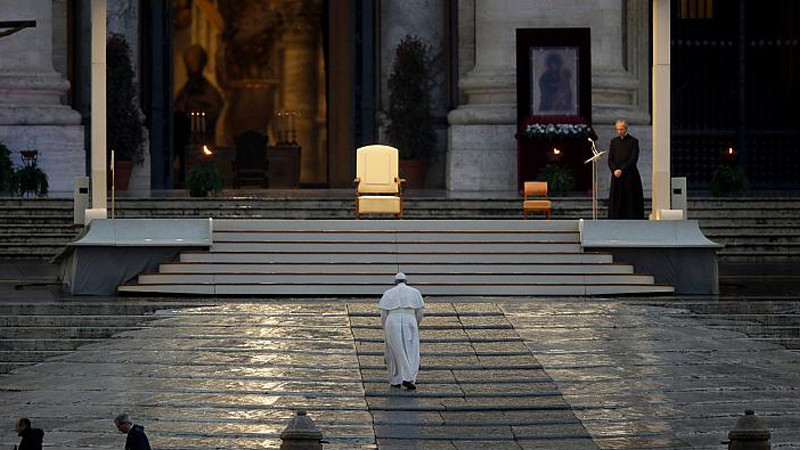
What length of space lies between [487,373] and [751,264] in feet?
30.4

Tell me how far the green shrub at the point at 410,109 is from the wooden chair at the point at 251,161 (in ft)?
10.4

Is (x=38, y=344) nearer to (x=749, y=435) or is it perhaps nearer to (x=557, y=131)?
(x=749, y=435)

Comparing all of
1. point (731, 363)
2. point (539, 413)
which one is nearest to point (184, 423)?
point (539, 413)

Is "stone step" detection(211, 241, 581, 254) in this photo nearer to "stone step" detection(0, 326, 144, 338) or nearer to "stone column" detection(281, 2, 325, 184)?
"stone step" detection(0, 326, 144, 338)

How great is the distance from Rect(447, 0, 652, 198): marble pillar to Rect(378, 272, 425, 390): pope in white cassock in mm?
13735

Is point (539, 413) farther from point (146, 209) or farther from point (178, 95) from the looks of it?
point (178, 95)

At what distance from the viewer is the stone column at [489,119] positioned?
31.5 metres

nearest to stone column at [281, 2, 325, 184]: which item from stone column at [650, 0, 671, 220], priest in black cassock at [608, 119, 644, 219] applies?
priest in black cassock at [608, 119, 644, 219]

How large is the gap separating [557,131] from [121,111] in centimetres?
719

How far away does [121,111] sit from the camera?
3158 centimetres

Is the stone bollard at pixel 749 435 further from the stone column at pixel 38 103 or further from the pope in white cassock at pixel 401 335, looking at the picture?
the stone column at pixel 38 103

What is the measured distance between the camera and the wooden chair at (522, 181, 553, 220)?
2556cm

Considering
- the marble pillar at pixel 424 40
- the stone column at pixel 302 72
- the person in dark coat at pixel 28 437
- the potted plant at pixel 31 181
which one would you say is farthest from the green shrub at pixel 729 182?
the person in dark coat at pixel 28 437

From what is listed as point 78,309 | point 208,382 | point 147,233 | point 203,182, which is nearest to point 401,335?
point 208,382
